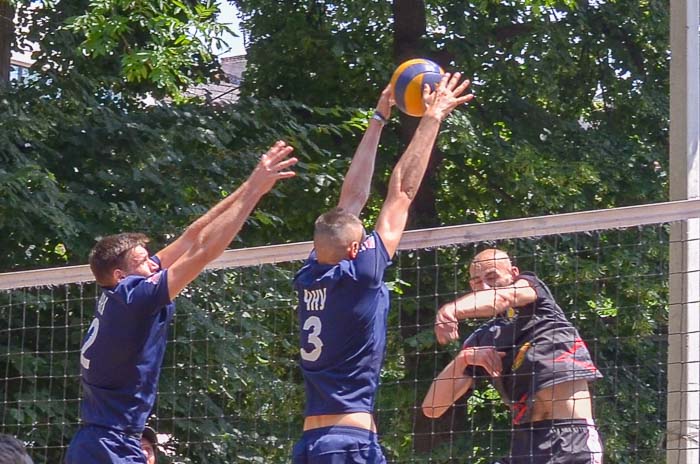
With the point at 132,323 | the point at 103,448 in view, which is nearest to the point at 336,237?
the point at 132,323

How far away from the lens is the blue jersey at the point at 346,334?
5.70 meters

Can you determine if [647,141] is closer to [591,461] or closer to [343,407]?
[591,461]

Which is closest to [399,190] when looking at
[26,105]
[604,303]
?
[26,105]

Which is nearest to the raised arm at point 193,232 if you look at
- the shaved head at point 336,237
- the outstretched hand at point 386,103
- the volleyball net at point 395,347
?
the shaved head at point 336,237

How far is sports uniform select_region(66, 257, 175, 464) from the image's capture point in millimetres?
6051

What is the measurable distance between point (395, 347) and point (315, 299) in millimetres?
8122

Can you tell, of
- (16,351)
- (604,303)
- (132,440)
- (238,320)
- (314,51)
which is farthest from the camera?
(314,51)

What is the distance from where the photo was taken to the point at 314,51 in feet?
49.6

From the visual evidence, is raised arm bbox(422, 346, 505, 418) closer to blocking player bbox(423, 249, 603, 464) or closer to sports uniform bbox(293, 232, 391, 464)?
blocking player bbox(423, 249, 603, 464)

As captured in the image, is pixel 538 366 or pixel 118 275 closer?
pixel 118 275

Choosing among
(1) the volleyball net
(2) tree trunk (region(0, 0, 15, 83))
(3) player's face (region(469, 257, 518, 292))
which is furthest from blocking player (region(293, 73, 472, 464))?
(2) tree trunk (region(0, 0, 15, 83))

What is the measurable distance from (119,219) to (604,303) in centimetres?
526

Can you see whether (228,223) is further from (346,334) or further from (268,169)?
(346,334)

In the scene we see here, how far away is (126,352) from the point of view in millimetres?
6078
